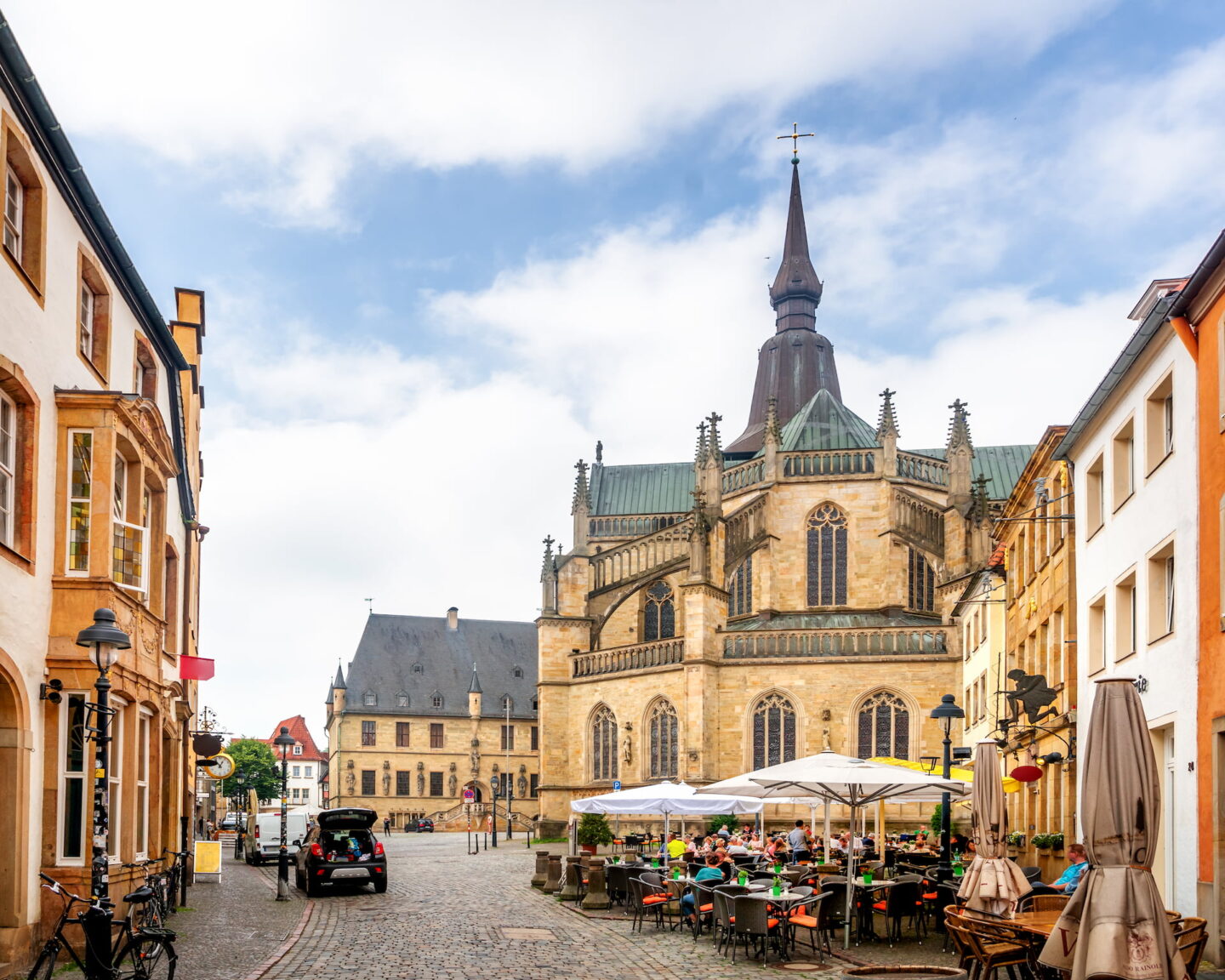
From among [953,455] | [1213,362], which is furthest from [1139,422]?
[953,455]

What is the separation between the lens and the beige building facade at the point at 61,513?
13.4 meters

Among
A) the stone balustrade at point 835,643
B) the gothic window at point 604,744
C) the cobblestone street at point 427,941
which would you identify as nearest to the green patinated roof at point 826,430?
the stone balustrade at point 835,643

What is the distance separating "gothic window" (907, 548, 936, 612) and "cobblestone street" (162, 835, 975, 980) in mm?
27224

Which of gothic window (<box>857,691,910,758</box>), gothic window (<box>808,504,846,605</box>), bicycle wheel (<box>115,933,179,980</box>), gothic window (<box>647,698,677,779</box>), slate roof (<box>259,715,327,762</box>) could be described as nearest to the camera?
bicycle wheel (<box>115,933,179,980</box>)

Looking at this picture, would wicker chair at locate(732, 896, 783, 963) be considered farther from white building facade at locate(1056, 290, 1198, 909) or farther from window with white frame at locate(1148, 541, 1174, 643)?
window with white frame at locate(1148, 541, 1174, 643)

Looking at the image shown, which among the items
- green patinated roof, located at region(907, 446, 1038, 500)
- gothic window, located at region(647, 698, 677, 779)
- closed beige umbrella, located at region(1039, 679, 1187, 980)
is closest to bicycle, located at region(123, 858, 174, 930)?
closed beige umbrella, located at region(1039, 679, 1187, 980)

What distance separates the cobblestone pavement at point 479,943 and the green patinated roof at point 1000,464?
41003 millimetres

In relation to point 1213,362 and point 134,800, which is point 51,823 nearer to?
point 134,800

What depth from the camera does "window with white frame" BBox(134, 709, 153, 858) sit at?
18500 mm

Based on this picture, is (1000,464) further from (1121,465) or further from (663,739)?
(1121,465)

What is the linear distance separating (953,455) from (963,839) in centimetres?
2132

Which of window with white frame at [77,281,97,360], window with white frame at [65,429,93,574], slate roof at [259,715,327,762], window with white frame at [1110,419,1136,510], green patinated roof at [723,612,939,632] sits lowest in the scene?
slate roof at [259,715,327,762]

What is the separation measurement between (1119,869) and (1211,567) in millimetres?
6047

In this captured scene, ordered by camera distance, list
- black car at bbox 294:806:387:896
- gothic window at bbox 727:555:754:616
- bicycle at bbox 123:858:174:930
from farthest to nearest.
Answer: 1. gothic window at bbox 727:555:754:616
2. black car at bbox 294:806:387:896
3. bicycle at bbox 123:858:174:930
